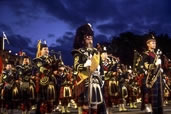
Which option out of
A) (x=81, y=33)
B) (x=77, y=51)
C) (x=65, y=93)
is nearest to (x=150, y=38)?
(x=81, y=33)

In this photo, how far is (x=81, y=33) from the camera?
8.34 metres

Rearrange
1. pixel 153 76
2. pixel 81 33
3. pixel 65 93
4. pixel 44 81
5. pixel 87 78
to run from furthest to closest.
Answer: pixel 65 93 → pixel 44 81 → pixel 153 76 → pixel 81 33 → pixel 87 78

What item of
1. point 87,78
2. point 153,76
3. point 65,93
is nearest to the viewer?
point 87,78

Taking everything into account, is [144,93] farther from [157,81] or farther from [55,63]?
[55,63]

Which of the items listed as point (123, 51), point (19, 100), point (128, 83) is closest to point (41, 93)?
point (19, 100)

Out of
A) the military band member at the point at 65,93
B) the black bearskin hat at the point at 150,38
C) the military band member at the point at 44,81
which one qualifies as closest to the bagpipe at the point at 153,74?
the black bearskin hat at the point at 150,38

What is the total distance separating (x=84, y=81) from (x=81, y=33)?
1172mm

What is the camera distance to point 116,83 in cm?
1446

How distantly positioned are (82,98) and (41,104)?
4292mm

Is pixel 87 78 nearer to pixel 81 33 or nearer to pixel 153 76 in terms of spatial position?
pixel 81 33

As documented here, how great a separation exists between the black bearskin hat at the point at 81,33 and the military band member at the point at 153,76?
3.15 m

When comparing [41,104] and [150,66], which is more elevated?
[150,66]

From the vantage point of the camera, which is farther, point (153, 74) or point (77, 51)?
point (153, 74)

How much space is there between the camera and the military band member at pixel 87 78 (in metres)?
7.76
